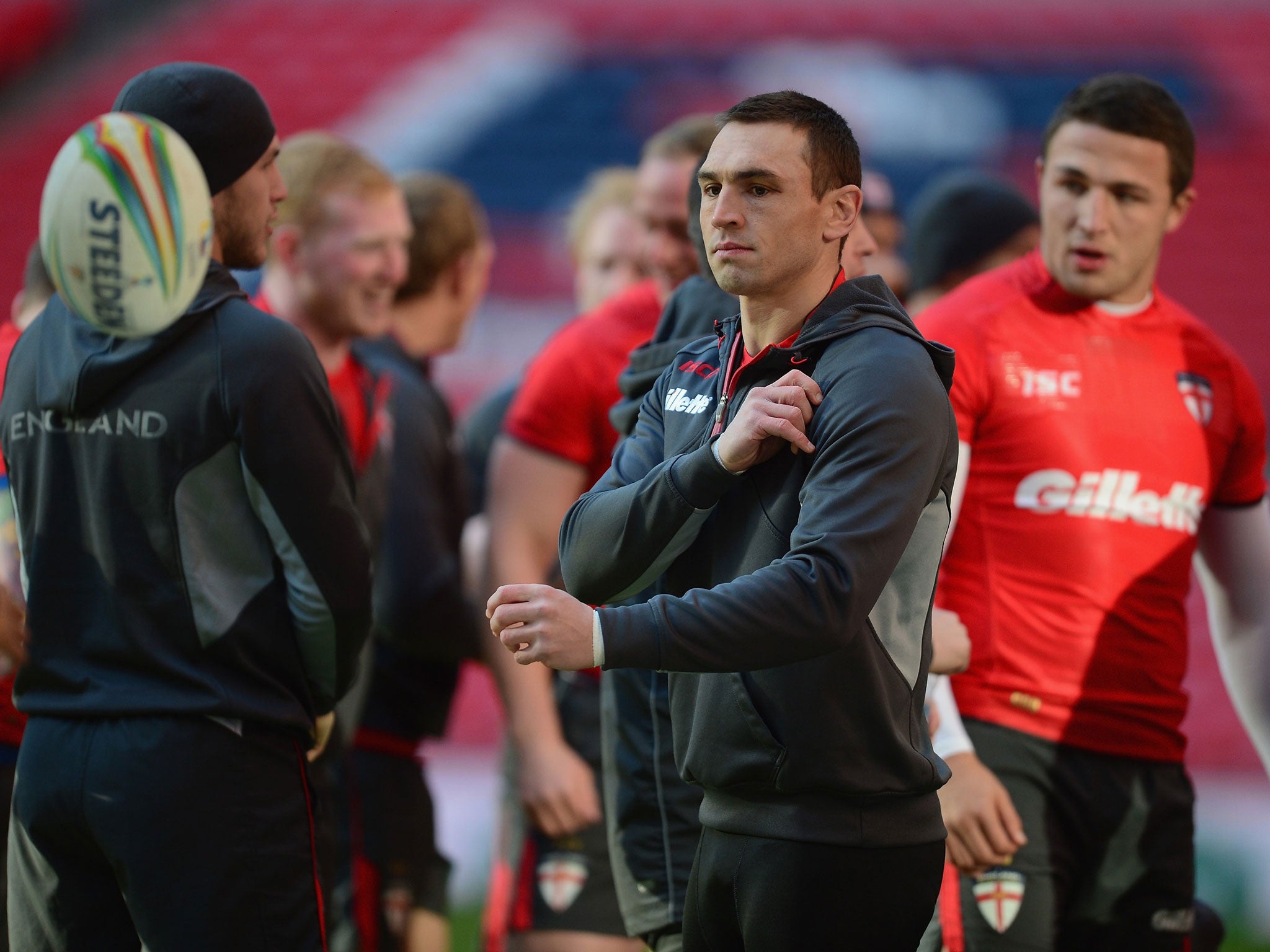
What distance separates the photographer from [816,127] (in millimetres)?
2283

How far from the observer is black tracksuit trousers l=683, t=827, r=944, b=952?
86.0 inches

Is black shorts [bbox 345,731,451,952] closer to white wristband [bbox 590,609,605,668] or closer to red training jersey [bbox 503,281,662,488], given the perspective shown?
red training jersey [bbox 503,281,662,488]

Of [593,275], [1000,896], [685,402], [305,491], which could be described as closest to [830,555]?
[685,402]

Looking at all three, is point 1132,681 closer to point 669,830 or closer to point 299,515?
point 669,830

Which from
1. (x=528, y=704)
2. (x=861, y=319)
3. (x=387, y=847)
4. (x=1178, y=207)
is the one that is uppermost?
(x=1178, y=207)

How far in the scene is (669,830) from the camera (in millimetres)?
3035

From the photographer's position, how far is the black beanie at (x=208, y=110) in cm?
262

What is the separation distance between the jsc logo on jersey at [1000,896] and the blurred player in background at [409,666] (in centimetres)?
174

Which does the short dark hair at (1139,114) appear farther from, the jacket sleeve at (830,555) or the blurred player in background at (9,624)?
the blurred player in background at (9,624)

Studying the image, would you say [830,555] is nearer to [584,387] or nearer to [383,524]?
[584,387]

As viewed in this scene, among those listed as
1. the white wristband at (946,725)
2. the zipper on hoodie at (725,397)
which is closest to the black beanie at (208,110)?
the zipper on hoodie at (725,397)

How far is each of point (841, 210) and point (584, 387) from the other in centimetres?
143

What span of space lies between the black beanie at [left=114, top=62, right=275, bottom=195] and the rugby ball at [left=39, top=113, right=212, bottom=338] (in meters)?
0.30

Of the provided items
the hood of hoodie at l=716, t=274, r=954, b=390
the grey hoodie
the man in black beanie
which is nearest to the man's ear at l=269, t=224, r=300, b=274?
the man in black beanie
